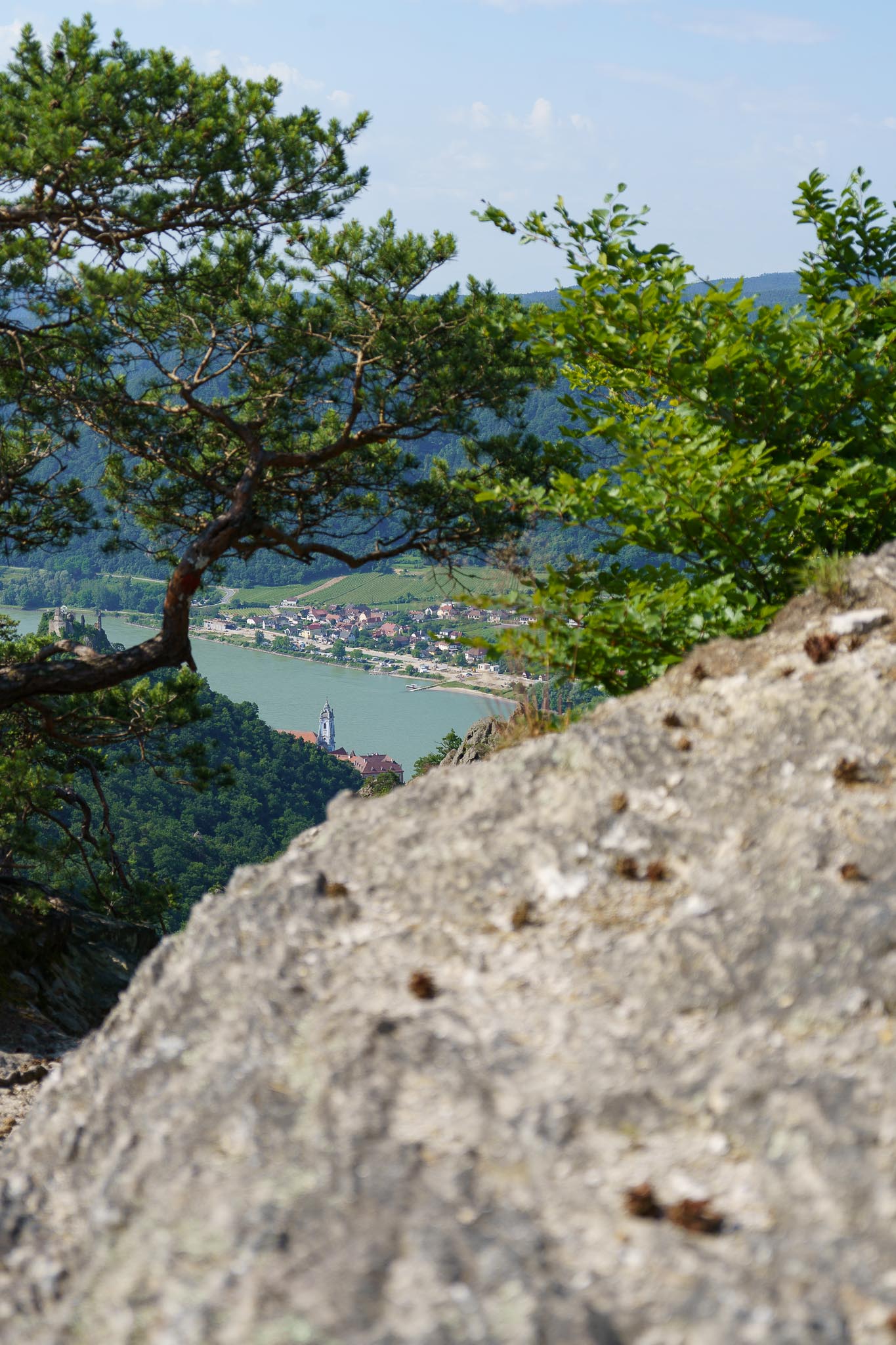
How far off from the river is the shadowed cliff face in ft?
202

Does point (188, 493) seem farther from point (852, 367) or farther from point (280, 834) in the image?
point (280, 834)

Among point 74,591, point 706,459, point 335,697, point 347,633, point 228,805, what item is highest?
point 74,591

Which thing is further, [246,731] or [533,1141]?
[246,731]

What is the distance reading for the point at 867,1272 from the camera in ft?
5.44

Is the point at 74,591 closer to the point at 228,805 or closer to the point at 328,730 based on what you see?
the point at 328,730

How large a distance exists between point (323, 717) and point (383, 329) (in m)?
64.4

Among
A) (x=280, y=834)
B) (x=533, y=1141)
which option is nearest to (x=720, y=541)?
(x=533, y=1141)

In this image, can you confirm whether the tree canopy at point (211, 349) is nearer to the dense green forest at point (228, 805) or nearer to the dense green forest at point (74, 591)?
the dense green forest at point (228, 805)

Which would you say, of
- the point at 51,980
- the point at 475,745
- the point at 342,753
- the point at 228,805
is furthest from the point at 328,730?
the point at 51,980

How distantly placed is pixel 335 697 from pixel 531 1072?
85618 millimetres

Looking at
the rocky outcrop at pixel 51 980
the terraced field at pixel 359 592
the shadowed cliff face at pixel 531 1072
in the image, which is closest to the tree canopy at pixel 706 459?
the shadowed cliff face at pixel 531 1072

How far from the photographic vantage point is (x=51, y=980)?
280 inches

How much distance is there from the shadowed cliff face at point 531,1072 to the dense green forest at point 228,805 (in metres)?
26.0

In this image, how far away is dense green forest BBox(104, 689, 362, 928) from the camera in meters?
33.5
